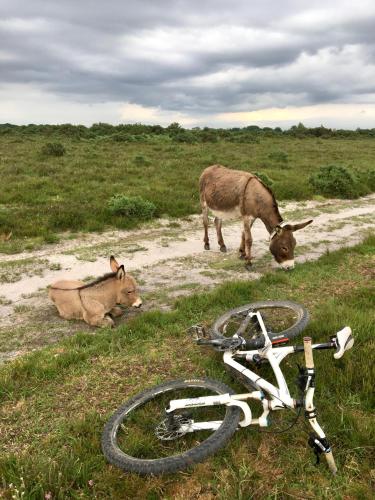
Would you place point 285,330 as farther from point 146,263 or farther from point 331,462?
point 146,263

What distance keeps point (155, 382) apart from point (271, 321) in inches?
89.2

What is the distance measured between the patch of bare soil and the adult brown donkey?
2.56 feet

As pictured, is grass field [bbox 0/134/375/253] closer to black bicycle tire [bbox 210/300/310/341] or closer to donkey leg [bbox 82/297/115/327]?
donkey leg [bbox 82/297/115/327]

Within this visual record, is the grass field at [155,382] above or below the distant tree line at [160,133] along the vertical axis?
below

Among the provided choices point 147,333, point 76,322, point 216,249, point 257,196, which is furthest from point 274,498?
point 216,249

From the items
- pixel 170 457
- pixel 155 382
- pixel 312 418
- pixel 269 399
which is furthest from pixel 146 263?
pixel 312 418

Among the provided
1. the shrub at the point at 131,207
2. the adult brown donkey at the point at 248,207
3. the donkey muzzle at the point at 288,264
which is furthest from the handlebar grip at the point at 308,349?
the shrub at the point at 131,207

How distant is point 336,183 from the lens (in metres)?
19.8

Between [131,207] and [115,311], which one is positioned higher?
[131,207]

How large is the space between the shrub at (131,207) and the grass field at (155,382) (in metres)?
7.10

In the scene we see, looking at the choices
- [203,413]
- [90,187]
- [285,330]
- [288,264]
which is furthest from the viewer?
[90,187]

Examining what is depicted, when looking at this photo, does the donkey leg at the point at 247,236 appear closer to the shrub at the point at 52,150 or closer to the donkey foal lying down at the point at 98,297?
the donkey foal lying down at the point at 98,297

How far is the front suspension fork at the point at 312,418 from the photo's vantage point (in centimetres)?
350

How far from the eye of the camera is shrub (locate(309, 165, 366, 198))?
777 inches
